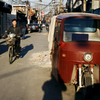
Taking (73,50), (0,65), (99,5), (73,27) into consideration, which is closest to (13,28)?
(0,65)

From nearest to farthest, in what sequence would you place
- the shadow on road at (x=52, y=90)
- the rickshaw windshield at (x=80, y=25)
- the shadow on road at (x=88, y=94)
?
1. the shadow on road at (x=88, y=94)
2. the shadow on road at (x=52, y=90)
3. the rickshaw windshield at (x=80, y=25)

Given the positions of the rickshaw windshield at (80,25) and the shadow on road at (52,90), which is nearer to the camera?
the shadow on road at (52,90)

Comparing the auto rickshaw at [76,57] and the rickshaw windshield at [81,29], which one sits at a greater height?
the rickshaw windshield at [81,29]

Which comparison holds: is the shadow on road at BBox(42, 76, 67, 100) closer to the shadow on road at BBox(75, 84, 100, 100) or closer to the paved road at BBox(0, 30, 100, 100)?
the paved road at BBox(0, 30, 100, 100)

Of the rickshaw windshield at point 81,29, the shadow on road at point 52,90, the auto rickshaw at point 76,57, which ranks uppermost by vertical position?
the rickshaw windshield at point 81,29

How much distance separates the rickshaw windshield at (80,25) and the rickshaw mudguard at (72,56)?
0.75m

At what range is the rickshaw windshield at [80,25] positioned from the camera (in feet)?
17.0

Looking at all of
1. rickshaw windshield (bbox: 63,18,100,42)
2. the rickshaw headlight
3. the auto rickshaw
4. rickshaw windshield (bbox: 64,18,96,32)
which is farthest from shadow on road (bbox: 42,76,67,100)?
rickshaw windshield (bbox: 64,18,96,32)

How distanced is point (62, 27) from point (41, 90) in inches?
75.1

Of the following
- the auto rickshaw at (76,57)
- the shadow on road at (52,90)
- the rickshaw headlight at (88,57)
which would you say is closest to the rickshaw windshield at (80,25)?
the auto rickshaw at (76,57)

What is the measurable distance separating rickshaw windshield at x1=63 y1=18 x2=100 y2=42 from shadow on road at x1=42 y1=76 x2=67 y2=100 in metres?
1.49

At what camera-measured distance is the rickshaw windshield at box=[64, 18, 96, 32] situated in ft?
17.0

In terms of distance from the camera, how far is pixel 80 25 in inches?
214

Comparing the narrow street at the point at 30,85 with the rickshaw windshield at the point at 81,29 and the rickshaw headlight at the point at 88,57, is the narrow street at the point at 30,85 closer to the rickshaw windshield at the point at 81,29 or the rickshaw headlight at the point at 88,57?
the rickshaw headlight at the point at 88,57
